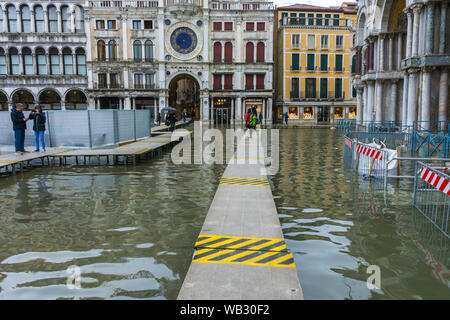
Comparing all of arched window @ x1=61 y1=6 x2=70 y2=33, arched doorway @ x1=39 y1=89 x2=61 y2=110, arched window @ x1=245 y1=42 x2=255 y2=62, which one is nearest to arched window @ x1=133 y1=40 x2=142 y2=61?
arched window @ x1=61 y1=6 x2=70 y2=33

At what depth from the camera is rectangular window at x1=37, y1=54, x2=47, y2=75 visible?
55500 mm

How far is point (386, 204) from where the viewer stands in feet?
30.1

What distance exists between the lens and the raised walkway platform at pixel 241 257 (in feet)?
15.0

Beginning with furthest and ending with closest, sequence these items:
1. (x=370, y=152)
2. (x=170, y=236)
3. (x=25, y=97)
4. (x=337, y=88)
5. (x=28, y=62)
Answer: (x=337, y=88)
(x=25, y=97)
(x=28, y=62)
(x=370, y=152)
(x=170, y=236)

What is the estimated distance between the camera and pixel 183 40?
180 feet

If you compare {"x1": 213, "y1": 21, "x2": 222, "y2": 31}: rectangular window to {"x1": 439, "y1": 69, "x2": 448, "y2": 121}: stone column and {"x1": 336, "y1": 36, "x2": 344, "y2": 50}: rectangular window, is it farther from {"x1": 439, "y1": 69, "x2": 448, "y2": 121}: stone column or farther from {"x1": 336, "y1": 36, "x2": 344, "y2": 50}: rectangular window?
{"x1": 439, "y1": 69, "x2": 448, "y2": 121}: stone column

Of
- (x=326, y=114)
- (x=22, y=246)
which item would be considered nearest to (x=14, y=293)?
(x=22, y=246)

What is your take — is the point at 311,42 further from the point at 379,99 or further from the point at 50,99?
the point at 50,99

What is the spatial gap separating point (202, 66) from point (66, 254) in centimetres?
5122

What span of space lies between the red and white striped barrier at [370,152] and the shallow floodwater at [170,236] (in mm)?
852

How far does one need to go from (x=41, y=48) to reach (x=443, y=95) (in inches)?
2034

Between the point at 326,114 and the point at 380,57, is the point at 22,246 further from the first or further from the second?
the point at 326,114

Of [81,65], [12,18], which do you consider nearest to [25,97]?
[81,65]

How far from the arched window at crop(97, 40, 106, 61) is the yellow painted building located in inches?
1008
